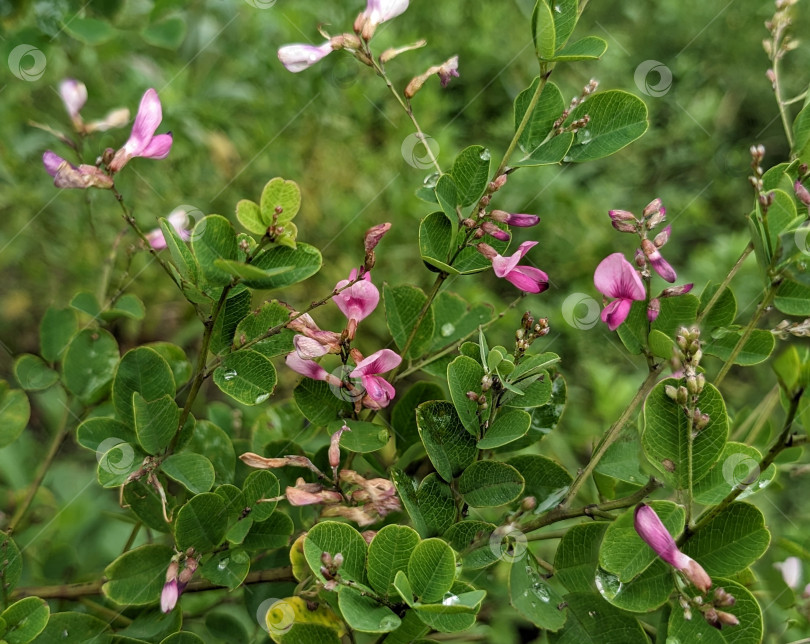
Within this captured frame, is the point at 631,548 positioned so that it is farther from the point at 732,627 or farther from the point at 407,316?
the point at 407,316

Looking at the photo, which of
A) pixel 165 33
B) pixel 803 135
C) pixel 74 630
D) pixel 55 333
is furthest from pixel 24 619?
pixel 165 33

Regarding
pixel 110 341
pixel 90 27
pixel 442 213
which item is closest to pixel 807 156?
pixel 442 213

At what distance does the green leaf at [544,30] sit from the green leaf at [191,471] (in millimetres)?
457

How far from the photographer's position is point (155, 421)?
612 mm

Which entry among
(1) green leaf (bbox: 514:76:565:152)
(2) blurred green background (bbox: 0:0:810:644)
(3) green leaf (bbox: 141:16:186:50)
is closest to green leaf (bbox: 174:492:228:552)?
(1) green leaf (bbox: 514:76:565:152)

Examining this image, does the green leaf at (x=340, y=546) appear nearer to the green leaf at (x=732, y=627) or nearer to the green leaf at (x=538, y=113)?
the green leaf at (x=732, y=627)

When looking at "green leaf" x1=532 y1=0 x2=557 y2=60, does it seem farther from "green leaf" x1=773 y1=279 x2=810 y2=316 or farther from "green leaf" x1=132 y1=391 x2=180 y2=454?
"green leaf" x1=132 y1=391 x2=180 y2=454

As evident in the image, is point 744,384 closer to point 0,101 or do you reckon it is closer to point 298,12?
Answer: point 298,12

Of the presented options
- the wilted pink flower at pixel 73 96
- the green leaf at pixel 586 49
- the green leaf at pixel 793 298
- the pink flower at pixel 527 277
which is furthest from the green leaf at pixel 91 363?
the green leaf at pixel 793 298

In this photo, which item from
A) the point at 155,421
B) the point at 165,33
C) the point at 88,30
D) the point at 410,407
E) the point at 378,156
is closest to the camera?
the point at 155,421

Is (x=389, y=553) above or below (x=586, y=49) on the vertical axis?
below

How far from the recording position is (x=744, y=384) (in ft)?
6.91

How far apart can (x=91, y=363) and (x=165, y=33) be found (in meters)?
0.63

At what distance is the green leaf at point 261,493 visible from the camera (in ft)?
2.02
